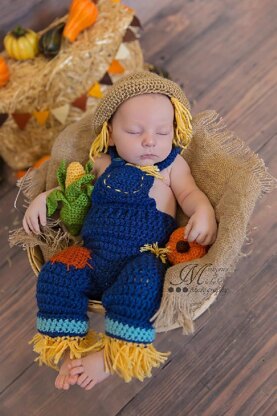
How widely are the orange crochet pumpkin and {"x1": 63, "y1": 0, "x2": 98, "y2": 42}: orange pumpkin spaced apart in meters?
0.79

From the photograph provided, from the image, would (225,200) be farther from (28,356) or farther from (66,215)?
(28,356)

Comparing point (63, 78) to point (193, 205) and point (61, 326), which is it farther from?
point (61, 326)

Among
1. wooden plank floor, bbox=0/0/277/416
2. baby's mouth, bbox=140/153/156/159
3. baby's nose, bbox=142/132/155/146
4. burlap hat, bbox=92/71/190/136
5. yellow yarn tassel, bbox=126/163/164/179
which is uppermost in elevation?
burlap hat, bbox=92/71/190/136

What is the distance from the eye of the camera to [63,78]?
4.78 ft

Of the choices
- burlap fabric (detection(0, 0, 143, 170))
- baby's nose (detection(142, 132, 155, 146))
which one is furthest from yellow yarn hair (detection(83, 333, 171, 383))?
burlap fabric (detection(0, 0, 143, 170))

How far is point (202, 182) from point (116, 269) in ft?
1.01

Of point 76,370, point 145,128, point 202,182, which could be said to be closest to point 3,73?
point 145,128

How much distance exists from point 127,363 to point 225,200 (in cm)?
41

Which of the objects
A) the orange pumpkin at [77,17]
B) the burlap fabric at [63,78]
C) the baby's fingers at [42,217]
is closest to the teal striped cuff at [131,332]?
the baby's fingers at [42,217]

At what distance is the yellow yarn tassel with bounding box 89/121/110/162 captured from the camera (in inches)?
45.1

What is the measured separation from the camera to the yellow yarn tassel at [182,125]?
43.3 inches

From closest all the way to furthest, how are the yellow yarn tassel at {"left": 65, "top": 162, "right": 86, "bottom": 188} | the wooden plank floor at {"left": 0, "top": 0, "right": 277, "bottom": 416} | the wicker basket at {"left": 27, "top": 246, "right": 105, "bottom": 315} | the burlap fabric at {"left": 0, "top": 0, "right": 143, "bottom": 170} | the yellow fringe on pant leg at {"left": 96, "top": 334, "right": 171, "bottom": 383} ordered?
1. the yellow fringe on pant leg at {"left": 96, "top": 334, "right": 171, "bottom": 383}
2. the wicker basket at {"left": 27, "top": 246, "right": 105, "bottom": 315}
3. the yellow yarn tassel at {"left": 65, "top": 162, "right": 86, "bottom": 188}
4. the wooden plank floor at {"left": 0, "top": 0, "right": 277, "bottom": 416}
5. the burlap fabric at {"left": 0, "top": 0, "right": 143, "bottom": 170}

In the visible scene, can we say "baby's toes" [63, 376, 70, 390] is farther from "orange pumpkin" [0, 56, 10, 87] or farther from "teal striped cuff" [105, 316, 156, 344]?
"orange pumpkin" [0, 56, 10, 87]

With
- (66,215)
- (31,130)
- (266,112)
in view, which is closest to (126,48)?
(31,130)
